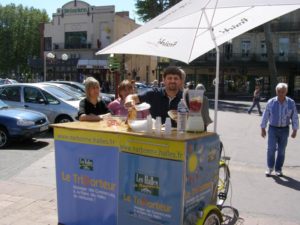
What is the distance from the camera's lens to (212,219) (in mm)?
4551

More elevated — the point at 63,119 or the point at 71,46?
the point at 71,46

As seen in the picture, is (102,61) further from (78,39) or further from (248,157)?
(248,157)

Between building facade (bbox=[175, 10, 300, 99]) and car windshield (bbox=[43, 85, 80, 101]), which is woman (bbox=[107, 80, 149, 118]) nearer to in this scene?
car windshield (bbox=[43, 85, 80, 101])

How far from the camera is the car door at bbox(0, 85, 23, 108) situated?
13.6 m

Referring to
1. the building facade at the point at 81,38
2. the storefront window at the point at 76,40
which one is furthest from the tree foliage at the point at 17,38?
the storefront window at the point at 76,40

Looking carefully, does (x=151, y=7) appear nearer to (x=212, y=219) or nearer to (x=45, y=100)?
(x=45, y=100)

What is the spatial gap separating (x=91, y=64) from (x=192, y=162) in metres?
47.8

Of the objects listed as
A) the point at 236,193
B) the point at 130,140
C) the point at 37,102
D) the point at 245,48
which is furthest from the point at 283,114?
the point at 245,48

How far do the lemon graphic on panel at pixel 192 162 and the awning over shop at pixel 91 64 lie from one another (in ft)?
153

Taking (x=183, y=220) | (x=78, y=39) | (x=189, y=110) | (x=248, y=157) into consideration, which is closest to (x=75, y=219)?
(x=183, y=220)

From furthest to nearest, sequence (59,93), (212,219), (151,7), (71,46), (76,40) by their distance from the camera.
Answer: (71,46) < (76,40) < (151,7) < (59,93) < (212,219)

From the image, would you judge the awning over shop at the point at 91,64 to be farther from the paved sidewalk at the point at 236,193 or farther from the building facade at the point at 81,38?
the paved sidewalk at the point at 236,193

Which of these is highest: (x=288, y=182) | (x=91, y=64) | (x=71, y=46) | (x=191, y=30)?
(x=71, y=46)

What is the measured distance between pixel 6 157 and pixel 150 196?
614 cm
